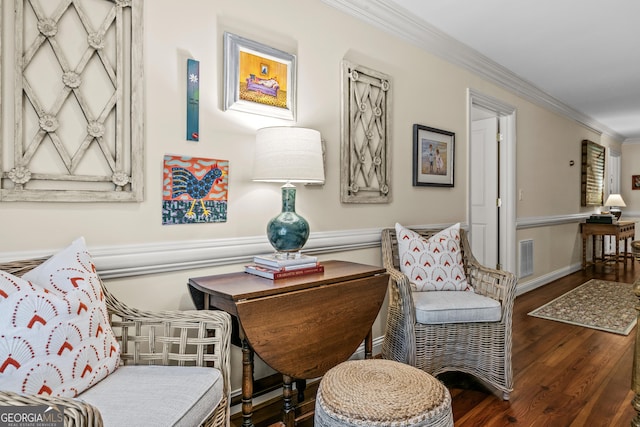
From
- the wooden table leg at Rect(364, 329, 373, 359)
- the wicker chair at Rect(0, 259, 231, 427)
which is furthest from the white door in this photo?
the wicker chair at Rect(0, 259, 231, 427)

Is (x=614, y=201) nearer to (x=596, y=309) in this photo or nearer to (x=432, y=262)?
(x=596, y=309)

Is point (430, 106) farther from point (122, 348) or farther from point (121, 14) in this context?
point (122, 348)

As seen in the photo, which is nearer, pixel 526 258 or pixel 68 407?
pixel 68 407

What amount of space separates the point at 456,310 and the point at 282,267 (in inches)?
38.2

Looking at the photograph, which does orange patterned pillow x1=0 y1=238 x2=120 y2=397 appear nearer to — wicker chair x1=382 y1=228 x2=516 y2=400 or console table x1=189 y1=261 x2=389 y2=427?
console table x1=189 y1=261 x2=389 y2=427

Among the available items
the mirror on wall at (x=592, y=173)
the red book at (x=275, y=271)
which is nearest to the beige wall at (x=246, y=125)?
the red book at (x=275, y=271)

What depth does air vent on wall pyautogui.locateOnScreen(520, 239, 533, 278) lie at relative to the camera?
14.5 feet

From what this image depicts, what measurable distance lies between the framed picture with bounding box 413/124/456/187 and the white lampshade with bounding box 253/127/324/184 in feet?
4.52

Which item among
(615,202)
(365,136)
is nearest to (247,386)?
(365,136)

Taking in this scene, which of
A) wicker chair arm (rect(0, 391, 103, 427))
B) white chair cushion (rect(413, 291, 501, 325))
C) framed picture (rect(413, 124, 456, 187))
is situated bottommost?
white chair cushion (rect(413, 291, 501, 325))

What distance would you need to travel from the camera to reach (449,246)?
8.21ft

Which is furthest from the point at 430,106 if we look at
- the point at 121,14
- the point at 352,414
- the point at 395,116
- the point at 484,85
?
the point at 352,414

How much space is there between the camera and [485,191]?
4281 mm

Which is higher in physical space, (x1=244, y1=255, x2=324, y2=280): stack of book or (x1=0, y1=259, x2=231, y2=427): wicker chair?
(x1=244, y1=255, x2=324, y2=280): stack of book
